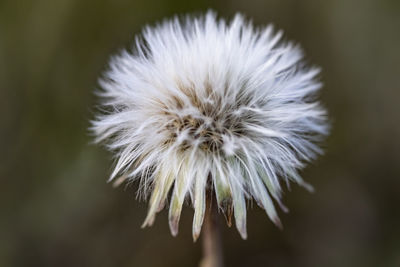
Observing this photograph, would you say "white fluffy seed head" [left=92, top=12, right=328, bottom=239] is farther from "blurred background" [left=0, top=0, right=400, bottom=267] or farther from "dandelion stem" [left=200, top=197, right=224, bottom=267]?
"blurred background" [left=0, top=0, right=400, bottom=267]

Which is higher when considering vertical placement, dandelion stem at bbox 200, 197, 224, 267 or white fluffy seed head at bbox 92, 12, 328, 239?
white fluffy seed head at bbox 92, 12, 328, 239

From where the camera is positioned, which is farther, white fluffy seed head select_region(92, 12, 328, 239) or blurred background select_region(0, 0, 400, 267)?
blurred background select_region(0, 0, 400, 267)

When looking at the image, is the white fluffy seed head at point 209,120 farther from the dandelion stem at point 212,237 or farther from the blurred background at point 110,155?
the blurred background at point 110,155

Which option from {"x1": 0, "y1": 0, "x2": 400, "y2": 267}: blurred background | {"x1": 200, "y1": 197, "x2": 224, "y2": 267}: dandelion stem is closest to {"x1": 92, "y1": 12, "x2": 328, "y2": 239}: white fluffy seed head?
{"x1": 200, "y1": 197, "x2": 224, "y2": 267}: dandelion stem

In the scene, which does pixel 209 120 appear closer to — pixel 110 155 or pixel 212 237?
pixel 212 237
